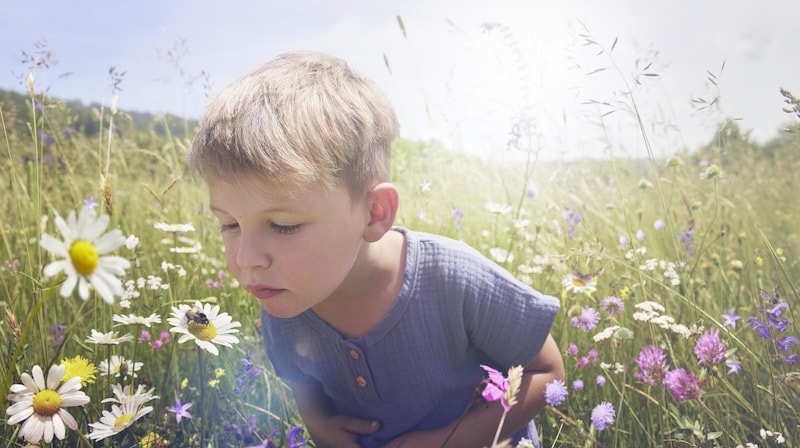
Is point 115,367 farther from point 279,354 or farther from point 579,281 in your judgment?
point 579,281

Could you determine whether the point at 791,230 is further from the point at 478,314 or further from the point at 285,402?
the point at 285,402

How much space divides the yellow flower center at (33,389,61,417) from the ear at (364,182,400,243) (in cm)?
71

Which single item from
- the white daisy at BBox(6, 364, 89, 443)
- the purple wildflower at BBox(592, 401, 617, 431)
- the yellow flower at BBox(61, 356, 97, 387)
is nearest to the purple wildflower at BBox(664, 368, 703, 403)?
the purple wildflower at BBox(592, 401, 617, 431)

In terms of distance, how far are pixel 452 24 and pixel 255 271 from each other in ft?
6.01

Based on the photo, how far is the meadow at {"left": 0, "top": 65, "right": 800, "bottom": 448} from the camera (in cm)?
133

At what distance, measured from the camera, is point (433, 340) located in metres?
1.69

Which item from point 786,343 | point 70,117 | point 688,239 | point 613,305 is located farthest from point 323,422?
point 70,117

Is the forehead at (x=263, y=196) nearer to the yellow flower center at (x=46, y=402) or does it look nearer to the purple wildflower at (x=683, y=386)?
the yellow flower center at (x=46, y=402)

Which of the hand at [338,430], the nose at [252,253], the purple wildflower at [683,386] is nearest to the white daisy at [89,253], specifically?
the nose at [252,253]

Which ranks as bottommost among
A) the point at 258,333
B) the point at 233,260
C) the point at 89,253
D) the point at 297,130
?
the point at 258,333

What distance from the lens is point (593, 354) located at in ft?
6.29

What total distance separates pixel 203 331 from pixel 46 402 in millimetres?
336

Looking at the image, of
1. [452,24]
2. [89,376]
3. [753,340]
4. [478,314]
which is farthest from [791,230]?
[89,376]

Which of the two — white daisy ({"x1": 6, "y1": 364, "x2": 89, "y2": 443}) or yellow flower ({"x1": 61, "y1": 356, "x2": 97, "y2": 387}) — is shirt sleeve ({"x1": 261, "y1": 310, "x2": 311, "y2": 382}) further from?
white daisy ({"x1": 6, "y1": 364, "x2": 89, "y2": 443})
